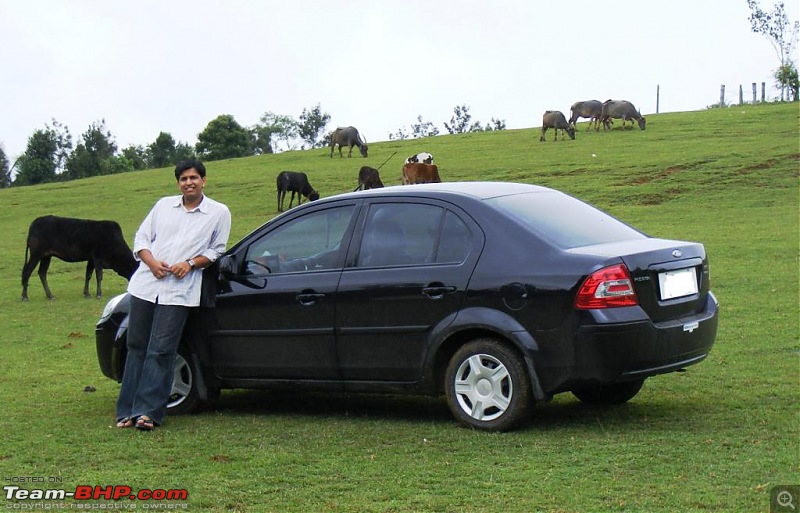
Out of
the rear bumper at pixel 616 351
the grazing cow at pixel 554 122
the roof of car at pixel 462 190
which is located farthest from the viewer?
the grazing cow at pixel 554 122

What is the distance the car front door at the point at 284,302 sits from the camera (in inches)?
308

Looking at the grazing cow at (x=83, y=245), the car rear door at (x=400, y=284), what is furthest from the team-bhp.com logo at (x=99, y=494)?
the grazing cow at (x=83, y=245)

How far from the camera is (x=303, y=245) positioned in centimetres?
816

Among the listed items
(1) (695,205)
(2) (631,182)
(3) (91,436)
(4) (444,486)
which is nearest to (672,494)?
(4) (444,486)

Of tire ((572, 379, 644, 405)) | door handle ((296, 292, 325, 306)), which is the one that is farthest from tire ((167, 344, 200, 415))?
tire ((572, 379, 644, 405))

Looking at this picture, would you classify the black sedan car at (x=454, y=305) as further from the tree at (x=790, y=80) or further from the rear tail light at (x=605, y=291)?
the tree at (x=790, y=80)

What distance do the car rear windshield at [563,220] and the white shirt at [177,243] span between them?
2075 millimetres

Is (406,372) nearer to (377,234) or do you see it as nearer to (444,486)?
(377,234)

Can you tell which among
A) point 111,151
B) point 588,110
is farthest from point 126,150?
point 588,110

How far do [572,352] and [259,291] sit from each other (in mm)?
2427

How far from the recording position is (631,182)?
32.0m

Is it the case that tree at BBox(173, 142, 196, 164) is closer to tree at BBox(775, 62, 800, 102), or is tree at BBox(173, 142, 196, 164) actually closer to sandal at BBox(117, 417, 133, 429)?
tree at BBox(775, 62, 800, 102)

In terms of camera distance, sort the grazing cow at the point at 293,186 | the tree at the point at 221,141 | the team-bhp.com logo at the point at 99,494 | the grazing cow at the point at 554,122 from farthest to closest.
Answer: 1. the tree at the point at 221,141
2. the grazing cow at the point at 554,122
3. the grazing cow at the point at 293,186
4. the team-bhp.com logo at the point at 99,494

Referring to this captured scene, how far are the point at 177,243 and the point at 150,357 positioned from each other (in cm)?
84
